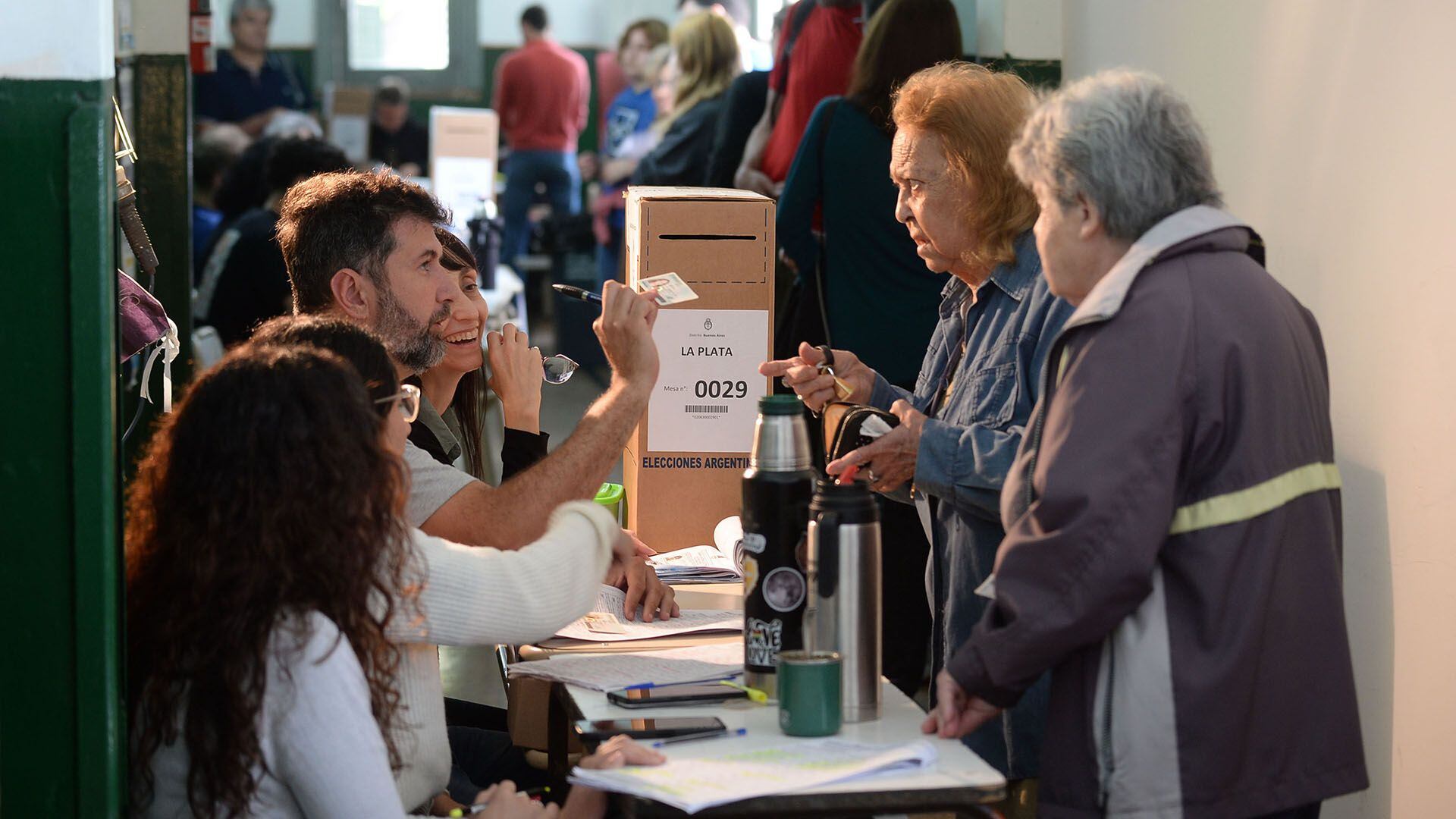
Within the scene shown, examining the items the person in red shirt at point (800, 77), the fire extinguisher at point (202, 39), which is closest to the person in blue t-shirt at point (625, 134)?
the fire extinguisher at point (202, 39)

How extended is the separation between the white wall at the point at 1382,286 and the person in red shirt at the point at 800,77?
5.46 ft

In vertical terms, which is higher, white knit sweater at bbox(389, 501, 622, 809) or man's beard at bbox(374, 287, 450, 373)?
man's beard at bbox(374, 287, 450, 373)

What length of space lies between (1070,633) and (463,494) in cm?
94

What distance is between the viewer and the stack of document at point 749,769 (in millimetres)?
1464

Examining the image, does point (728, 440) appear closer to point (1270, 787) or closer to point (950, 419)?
point (950, 419)

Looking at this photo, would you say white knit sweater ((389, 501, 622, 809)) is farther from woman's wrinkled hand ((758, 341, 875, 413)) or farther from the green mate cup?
woman's wrinkled hand ((758, 341, 875, 413))

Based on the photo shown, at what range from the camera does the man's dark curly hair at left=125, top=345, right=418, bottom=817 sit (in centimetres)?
156

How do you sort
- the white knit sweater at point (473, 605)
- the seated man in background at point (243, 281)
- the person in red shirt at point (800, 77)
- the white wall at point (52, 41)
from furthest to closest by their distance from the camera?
the seated man in background at point (243, 281) < the person in red shirt at point (800, 77) < the white knit sweater at point (473, 605) < the white wall at point (52, 41)

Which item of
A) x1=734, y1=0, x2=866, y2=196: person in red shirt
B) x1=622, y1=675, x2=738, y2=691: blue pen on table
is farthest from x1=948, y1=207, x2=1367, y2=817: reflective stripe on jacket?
x1=734, y1=0, x2=866, y2=196: person in red shirt

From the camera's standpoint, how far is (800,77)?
430 cm

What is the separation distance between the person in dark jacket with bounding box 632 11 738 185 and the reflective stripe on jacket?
387 cm

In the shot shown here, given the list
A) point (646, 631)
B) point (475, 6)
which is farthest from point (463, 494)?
point (475, 6)

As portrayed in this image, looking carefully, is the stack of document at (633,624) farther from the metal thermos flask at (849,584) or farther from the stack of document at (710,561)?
the metal thermos flask at (849,584)

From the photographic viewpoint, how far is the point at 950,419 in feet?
7.38
